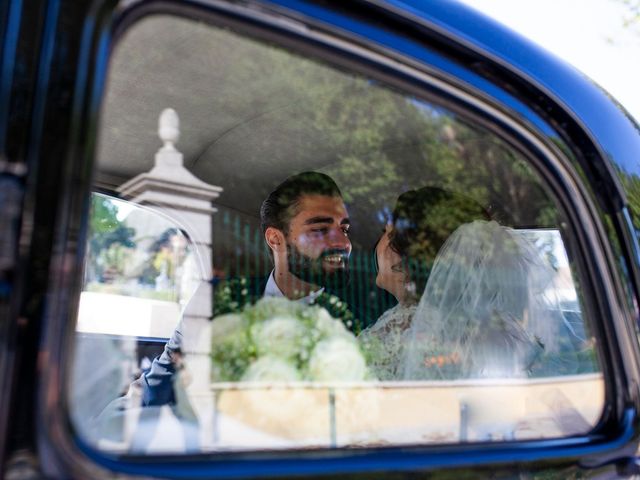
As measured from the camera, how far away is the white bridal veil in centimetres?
149

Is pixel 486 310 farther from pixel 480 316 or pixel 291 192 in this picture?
pixel 291 192

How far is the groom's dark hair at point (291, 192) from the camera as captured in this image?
2230 millimetres

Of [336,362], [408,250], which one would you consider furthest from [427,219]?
[336,362]

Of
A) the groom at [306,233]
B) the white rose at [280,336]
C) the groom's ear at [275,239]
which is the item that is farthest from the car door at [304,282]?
the groom's ear at [275,239]

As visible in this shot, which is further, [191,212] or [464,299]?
[464,299]

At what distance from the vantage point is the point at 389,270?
6.09 ft

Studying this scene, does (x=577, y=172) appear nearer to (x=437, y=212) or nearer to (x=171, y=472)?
(x=437, y=212)

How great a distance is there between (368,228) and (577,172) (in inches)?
31.8

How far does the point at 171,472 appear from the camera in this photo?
0.89 metres

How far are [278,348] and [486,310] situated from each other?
66 centimetres

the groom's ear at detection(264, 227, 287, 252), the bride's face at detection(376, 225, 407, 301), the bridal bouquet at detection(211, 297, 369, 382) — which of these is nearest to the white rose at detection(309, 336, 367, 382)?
the bridal bouquet at detection(211, 297, 369, 382)

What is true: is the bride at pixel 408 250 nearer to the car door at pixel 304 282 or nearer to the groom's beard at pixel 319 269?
the car door at pixel 304 282

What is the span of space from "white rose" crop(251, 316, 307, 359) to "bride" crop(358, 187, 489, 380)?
12.3 inches

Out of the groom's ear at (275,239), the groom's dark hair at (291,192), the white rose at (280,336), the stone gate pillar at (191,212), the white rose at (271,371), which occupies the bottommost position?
the white rose at (271,371)
